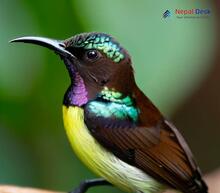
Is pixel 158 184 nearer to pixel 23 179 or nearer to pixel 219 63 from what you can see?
pixel 23 179

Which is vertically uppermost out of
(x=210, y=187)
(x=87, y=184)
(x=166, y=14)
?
(x=166, y=14)

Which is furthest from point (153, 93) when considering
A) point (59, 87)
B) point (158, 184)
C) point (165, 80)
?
point (158, 184)

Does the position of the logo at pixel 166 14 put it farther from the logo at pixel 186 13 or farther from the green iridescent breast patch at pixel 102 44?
the green iridescent breast patch at pixel 102 44

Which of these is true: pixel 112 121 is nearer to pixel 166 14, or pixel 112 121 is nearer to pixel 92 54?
pixel 92 54

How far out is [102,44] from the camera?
198 cm

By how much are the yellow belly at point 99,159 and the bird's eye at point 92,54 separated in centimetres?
12

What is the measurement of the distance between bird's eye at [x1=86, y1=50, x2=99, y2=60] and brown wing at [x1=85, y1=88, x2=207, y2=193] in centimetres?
12

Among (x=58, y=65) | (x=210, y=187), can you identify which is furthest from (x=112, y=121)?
(x=210, y=187)

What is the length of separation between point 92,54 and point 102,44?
3cm

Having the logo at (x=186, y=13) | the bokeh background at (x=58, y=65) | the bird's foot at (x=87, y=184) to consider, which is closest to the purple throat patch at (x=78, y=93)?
the bird's foot at (x=87, y=184)

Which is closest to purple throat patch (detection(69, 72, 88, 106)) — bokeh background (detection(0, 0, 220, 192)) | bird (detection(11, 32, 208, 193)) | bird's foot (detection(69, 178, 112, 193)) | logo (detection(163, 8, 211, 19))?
bird (detection(11, 32, 208, 193))

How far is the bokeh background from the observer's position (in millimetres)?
2346

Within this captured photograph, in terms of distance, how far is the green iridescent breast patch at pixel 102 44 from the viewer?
1979 mm

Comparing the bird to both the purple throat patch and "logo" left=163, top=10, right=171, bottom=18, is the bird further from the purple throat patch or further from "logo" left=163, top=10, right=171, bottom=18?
"logo" left=163, top=10, right=171, bottom=18
